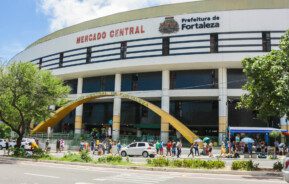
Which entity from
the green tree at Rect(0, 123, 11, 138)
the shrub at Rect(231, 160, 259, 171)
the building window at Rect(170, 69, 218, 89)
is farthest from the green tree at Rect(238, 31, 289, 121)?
the green tree at Rect(0, 123, 11, 138)

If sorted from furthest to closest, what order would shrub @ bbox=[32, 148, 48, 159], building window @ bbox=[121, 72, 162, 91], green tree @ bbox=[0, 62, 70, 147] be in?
1. building window @ bbox=[121, 72, 162, 91]
2. green tree @ bbox=[0, 62, 70, 147]
3. shrub @ bbox=[32, 148, 48, 159]

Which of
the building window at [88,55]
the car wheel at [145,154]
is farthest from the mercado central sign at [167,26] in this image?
the car wheel at [145,154]

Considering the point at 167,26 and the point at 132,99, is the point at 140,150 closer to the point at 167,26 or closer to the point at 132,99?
the point at 132,99

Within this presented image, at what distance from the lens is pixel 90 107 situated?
190 ft

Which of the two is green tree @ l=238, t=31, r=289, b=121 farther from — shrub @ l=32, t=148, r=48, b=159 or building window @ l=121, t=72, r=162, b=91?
building window @ l=121, t=72, r=162, b=91

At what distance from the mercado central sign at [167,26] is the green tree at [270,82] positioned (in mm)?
27145

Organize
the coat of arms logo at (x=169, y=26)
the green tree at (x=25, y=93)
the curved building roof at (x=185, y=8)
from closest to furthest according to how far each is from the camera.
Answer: the green tree at (x=25, y=93)
the curved building roof at (x=185, y=8)
the coat of arms logo at (x=169, y=26)

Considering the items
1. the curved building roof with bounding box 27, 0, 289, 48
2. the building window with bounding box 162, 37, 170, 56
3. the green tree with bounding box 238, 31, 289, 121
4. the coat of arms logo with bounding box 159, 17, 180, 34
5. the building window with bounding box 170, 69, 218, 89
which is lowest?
the green tree with bounding box 238, 31, 289, 121

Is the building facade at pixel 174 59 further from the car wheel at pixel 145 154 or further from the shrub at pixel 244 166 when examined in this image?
the shrub at pixel 244 166

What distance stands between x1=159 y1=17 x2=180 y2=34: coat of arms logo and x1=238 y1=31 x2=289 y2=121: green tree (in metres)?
28.4

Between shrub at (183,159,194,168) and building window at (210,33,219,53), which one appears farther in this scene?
building window at (210,33,219,53)

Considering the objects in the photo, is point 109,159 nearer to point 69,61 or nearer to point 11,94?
point 11,94

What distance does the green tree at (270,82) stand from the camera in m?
17.2

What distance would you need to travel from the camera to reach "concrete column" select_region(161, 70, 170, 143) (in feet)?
152
